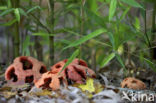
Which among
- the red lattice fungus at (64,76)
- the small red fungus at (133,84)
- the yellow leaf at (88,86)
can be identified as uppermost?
the red lattice fungus at (64,76)

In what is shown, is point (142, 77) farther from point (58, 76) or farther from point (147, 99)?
point (58, 76)

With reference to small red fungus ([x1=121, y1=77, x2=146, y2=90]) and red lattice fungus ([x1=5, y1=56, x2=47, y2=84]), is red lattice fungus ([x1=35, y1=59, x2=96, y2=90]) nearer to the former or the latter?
red lattice fungus ([x1=5, y1=56, x2=47, y2=84])

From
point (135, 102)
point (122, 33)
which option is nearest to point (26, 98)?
point (135, 102)

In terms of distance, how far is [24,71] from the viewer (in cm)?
201

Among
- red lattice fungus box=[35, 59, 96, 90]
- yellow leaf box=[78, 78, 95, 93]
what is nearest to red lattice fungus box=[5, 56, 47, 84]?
red lattice fungus box=[35, 59, 96, 90]

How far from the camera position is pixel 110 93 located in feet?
5.26

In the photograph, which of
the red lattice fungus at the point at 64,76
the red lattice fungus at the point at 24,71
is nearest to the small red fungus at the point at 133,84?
the red lattice fungus at the point at 64,76

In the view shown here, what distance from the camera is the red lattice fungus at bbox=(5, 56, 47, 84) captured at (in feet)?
6.51

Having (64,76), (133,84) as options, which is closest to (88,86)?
(64,76)

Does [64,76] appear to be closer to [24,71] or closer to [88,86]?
[88,86]

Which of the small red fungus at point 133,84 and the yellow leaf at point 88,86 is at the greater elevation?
the yellow leaf at point 88,86

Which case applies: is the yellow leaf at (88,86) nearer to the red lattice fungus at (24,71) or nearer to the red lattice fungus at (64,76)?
the red lattice fungus at (64,76)

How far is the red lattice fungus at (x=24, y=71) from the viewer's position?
1984 millimetres

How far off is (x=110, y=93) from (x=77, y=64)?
0.54m
